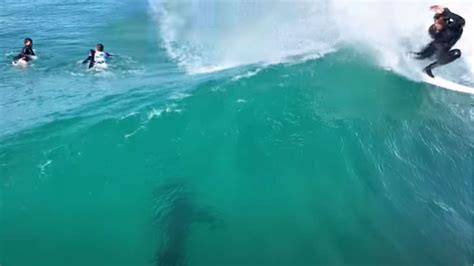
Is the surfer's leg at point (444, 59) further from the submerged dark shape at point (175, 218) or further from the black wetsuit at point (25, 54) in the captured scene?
the black wetsuit at point (25, 54)

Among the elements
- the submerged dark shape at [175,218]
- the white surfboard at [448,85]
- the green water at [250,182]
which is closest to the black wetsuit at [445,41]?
the white surfboard at [448,85]

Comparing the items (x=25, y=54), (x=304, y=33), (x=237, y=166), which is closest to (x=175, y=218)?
(x=237, y=166)

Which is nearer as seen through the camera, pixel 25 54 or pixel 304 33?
pixel 25 54

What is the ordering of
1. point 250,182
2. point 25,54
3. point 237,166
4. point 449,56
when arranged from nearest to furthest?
1. point 250,182
2. point 237,166
3. point 449,56
4. point 25,54

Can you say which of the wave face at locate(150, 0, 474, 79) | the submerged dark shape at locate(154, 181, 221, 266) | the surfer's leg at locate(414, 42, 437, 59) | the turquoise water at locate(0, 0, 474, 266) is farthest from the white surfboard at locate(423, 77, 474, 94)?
the submerged dark shape at locate(154, 181, 221, 266)

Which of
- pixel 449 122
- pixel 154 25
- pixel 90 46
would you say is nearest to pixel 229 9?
pixel 154 25

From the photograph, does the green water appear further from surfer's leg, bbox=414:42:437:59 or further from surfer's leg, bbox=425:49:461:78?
surfer's leg, bbox=414:42:437:59

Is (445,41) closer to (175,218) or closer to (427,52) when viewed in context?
(427,52)
